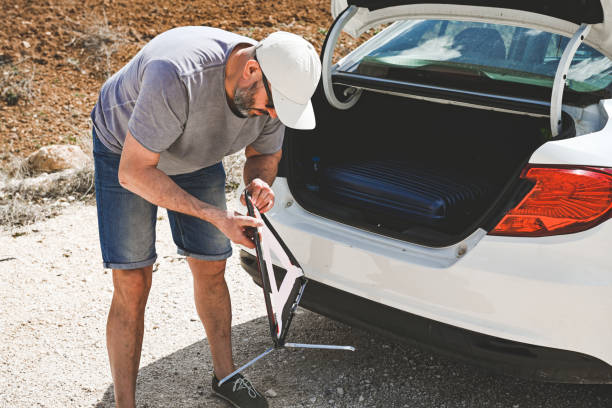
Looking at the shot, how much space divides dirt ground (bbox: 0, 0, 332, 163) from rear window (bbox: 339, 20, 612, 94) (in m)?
3.93

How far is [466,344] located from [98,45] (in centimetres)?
701

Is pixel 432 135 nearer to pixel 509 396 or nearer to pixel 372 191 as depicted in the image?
pixel 372 191

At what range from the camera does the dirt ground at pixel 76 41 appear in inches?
264

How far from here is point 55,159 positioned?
5.62 metres

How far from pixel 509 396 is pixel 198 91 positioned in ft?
5.86

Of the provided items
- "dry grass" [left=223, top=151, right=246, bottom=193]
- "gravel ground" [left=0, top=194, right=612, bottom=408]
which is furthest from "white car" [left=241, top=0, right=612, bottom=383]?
"dry grass" [left=223, top=151, right=246, bottom=193]

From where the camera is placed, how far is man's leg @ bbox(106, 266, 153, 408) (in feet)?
7.80

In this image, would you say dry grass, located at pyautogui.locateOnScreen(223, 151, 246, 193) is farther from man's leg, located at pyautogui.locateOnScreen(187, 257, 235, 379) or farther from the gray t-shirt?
the gray t-shirt

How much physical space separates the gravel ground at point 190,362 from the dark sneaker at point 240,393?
0.09m

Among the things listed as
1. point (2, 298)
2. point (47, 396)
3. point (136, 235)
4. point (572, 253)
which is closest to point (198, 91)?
point (136, 235)

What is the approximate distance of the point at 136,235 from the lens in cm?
233

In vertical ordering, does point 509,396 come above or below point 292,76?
below

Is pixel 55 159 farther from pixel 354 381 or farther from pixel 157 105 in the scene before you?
pixel 157 105

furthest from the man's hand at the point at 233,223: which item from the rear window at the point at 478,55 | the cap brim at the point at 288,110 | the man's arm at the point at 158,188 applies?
the rear window at the point at 478,55
